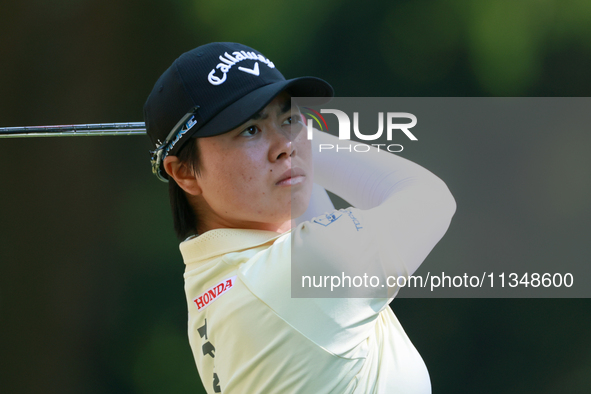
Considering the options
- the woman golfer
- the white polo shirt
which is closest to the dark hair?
the woman golfer

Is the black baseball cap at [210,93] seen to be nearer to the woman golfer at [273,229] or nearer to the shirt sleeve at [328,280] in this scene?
the woman golfer at [273,229]

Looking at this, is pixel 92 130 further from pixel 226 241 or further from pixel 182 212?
pixel 226 241

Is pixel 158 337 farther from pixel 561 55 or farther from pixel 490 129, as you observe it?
pixel 561 55

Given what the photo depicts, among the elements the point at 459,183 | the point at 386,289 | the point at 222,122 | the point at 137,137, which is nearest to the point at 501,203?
the point at 459,183

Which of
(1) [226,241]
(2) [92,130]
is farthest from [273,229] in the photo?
(2) [92,130]

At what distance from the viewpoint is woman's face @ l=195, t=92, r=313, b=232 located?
788mm

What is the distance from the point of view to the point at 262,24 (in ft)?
6.26

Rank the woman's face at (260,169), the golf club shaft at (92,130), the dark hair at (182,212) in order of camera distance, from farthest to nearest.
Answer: the golf club shaft at (92,130)
the dark hair at (182,212)
the woman's face at (260,169)

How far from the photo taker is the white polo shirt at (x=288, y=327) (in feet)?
2.30

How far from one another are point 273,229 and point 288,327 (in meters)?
0.22

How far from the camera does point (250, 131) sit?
0.80 meters

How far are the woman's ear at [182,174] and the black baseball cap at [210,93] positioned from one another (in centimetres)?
2

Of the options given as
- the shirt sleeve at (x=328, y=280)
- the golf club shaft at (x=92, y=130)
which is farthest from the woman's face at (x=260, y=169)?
the golf club shaft at (x=92, y=130)

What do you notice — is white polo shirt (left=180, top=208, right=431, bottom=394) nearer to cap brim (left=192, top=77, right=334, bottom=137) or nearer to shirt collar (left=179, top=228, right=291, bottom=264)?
shirt collar (left=179, top=228, right=291, bottom=264)
